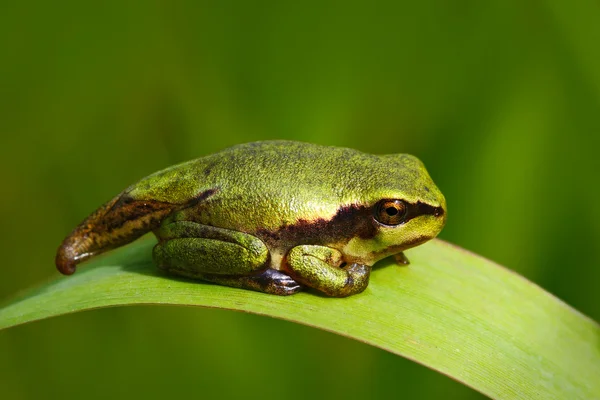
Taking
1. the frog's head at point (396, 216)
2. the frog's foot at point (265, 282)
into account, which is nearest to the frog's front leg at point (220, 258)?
the frog's foot at point (265, 282)

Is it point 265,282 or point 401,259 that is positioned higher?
point 265,282

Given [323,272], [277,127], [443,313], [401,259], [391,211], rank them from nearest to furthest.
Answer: [443,313]
[323,272]
[391,211]
[401,259]
[277,127]

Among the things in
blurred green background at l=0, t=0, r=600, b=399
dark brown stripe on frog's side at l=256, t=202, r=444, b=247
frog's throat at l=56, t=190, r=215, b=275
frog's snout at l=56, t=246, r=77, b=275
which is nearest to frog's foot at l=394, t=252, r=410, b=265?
dark brown stripe on frog's side at l=256, t=202, r=444, b=247

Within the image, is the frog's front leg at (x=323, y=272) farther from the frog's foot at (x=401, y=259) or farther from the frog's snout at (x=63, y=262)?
the frog's snout at (x=63, y=262)

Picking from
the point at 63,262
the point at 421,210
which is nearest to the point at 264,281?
the point at 421,210

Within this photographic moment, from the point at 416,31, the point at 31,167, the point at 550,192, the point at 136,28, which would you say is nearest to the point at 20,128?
the point at 31,167

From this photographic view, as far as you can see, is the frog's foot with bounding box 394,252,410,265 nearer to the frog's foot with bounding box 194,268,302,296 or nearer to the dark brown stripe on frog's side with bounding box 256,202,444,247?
the dark brown stripe on frog's side with bounding box 256,202,444,247

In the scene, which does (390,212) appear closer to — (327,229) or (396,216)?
(396,216)
